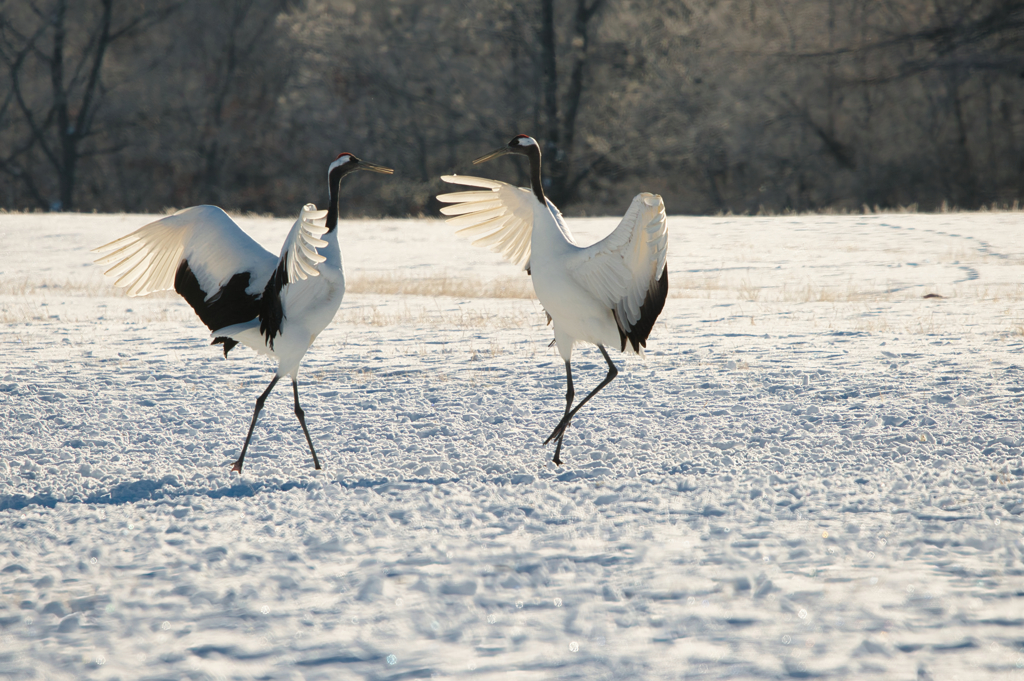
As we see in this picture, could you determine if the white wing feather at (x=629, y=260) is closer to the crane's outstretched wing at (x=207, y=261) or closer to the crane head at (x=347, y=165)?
the crane head at (x=347, y=165)

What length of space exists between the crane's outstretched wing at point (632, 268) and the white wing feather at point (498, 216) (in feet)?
3.15

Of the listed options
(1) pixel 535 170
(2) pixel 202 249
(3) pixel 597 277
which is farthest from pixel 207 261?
(3) pixel 597 277

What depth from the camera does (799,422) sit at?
5.86 m

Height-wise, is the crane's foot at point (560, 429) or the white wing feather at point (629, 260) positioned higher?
the white wing feather at point (629, 260)

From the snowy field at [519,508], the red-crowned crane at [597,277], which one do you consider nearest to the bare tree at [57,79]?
the snowy field at [519,508]

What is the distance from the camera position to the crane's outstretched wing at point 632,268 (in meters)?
4.48

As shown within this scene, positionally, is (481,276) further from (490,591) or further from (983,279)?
(490,591)

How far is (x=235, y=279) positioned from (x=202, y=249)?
0.26 meters

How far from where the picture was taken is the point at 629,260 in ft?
16.1

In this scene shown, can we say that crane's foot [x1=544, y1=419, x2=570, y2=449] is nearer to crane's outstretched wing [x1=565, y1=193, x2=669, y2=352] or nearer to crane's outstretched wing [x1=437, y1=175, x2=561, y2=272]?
crane's outstretched wing [x1=565, y1=193, x2=669, y2=352]

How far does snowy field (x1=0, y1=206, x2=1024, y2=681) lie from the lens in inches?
122

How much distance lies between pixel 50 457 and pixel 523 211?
322cm

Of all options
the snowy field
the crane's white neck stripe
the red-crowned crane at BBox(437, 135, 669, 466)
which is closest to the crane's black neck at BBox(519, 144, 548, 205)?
the red-crowned crane at BBox(437, 135, 669, 466)

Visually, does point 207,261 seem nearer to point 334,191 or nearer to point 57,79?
point 334,191
